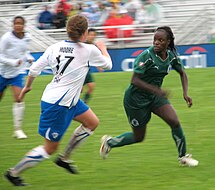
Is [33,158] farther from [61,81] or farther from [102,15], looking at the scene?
[102,15]

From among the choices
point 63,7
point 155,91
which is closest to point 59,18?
point 63,7

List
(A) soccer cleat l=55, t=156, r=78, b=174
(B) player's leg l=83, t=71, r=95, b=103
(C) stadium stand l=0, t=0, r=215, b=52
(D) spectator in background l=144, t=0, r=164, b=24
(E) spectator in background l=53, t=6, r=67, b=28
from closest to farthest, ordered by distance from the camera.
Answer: (A) soccer cleat l=55, t=156, r=78, b=174, (B) player's leg l=83, t=71, r=95, b=103, (C) stadium stand l=0, t=0, r=215, b=52, (D) spectator in background l=144, t=0, r=164, b=24, (E) spectator in background l=53, t=6, r=67, b=28

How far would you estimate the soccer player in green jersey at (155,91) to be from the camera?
7469 mm

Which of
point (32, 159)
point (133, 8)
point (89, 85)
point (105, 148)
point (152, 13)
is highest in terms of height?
point (32, 159)

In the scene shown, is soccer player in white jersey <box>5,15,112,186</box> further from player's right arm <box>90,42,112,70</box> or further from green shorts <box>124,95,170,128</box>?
green shorts <box>124,95,170,128</box>

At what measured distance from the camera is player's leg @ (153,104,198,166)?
25.5 ft

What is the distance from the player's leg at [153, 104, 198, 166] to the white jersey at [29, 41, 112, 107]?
106cm

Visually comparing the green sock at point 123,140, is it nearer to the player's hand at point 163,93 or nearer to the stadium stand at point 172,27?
the player's hand at point 163,93

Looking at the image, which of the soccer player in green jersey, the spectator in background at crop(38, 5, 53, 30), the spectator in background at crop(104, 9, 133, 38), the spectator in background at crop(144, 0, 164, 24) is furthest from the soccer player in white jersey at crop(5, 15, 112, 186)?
the spectator in background at crop(38, 5, 53, 30)

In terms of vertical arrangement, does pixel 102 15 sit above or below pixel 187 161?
below

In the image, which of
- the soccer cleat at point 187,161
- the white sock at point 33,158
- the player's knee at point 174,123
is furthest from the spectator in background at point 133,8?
the white sock at point 33,158

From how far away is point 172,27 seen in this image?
22.5 m

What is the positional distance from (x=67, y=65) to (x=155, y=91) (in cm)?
105

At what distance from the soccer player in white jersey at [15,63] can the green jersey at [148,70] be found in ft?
9.54
